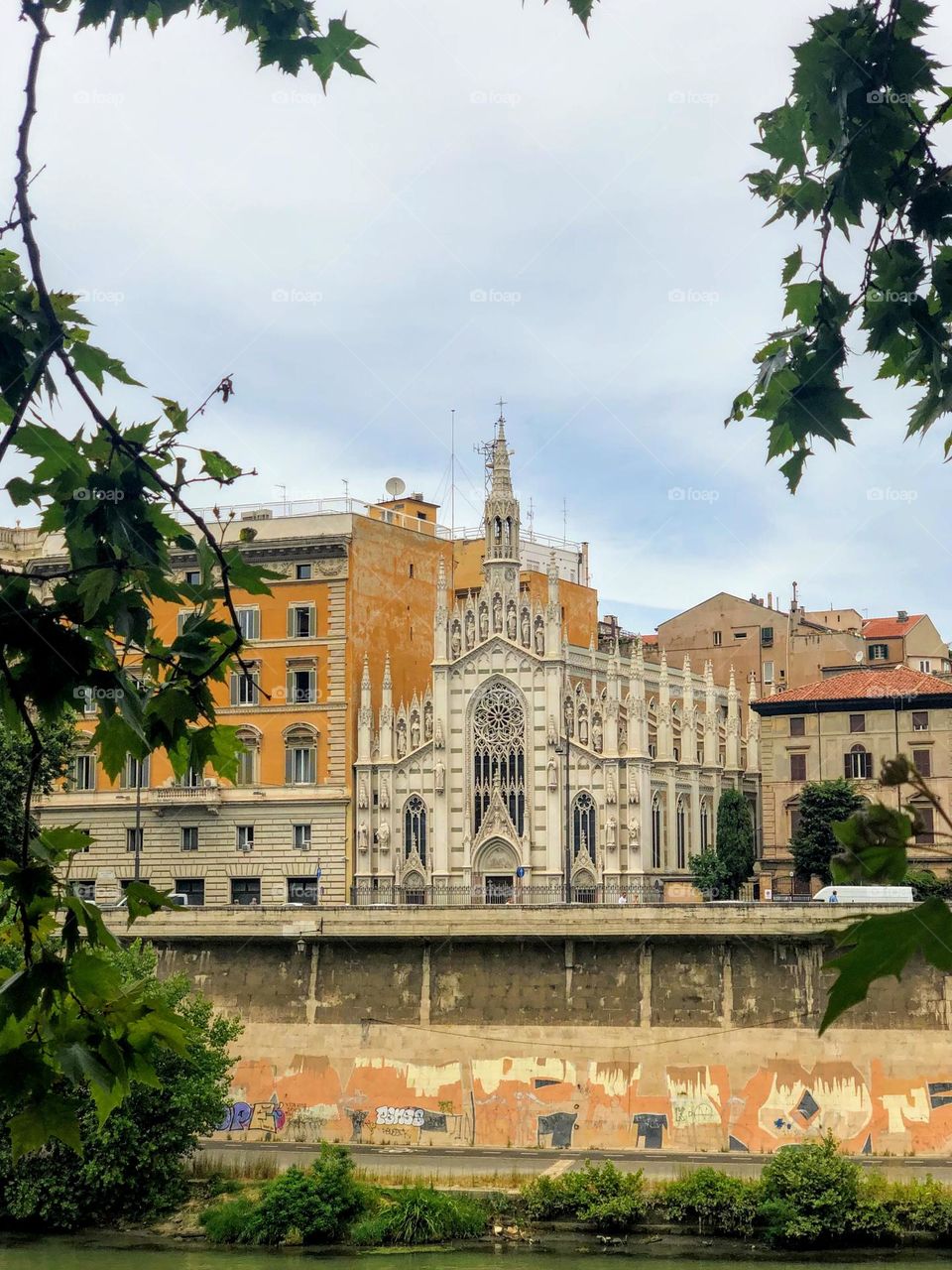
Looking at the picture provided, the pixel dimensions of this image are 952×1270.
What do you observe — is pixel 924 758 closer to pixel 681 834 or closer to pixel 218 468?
pixel 681 834

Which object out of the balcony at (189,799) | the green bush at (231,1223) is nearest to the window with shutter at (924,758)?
the balcony at (189,799)

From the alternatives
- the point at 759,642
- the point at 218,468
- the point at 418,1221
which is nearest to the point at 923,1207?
the point at 418,1221

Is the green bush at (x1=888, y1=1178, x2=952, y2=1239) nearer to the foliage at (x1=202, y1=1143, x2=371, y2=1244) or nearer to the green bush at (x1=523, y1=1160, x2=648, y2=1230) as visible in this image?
the green bush at (x1=523, y1=1160, x2=648, y2=1230)

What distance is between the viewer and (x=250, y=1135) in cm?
3925

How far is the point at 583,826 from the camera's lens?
177ft

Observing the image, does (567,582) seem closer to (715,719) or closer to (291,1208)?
(715,719)

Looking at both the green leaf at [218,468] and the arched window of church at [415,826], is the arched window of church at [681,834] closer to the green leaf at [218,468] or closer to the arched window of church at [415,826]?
the arched window of church at [415,826]

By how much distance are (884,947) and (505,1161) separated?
113 feet

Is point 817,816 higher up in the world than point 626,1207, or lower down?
higher up

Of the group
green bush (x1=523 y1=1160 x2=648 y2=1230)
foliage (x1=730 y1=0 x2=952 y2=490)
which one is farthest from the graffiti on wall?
foliage (x1=730 y1=0 x2=952 y2=490)

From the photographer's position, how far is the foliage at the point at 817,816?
5331 cm

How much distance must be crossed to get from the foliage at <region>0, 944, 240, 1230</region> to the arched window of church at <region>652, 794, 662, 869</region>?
73.1 feet

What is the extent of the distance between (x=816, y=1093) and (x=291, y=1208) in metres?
11.1

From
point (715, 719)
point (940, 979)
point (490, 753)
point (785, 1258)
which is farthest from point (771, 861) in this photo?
point (785, 1258)
